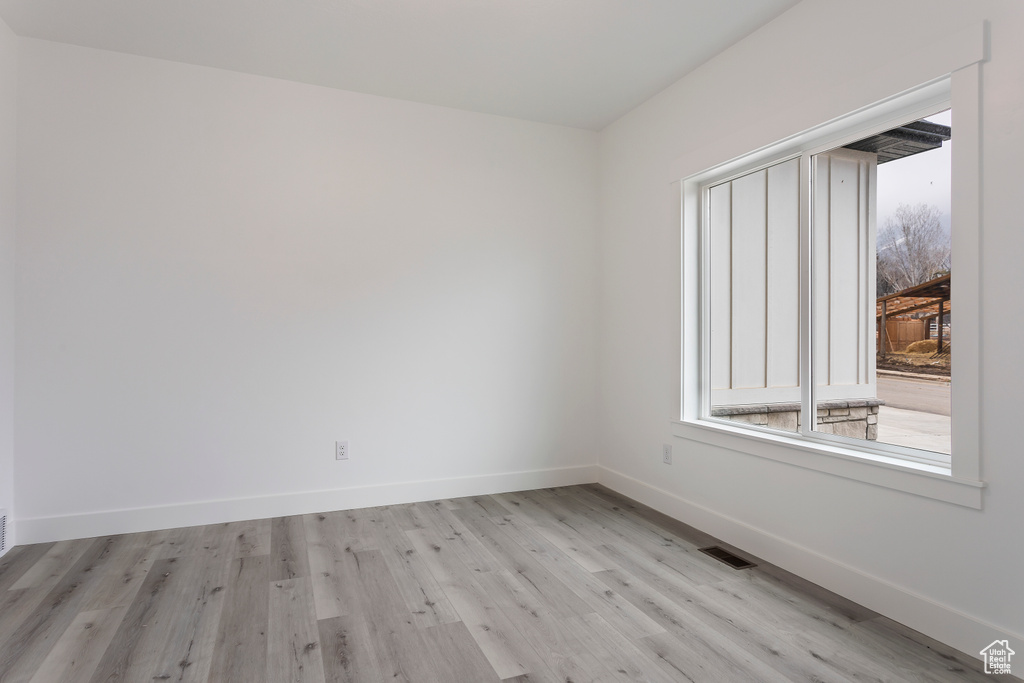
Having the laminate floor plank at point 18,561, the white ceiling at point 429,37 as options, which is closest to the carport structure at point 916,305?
the white ceiling at point 429,37

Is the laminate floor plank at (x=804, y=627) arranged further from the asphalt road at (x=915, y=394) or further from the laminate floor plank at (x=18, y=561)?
the laminate floor plank at (x=18, y=561)

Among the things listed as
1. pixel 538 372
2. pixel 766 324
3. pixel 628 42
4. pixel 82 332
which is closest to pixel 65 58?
pixel 82 332

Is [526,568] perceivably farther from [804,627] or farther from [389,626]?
[804,627]

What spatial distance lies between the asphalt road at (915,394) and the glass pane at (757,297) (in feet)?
1.57

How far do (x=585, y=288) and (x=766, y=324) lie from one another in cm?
155

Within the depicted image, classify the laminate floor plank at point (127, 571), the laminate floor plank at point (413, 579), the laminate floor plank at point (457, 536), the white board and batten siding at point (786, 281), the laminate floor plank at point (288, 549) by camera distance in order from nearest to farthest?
the laminate floor plank at point (413, 579) → the laminate floor plank at point (127, 571) → the white board and batten siding at point (786, 281) → the laminate floor plank at point (288, 549) → the laminate floor plank at point (457, 536)

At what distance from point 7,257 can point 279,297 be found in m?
1.31

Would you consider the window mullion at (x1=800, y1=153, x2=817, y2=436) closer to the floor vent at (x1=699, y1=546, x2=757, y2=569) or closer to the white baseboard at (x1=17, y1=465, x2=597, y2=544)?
the floor vent at (x1=699, y1=546, x2=757, y2=569)

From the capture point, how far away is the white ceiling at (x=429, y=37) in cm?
269

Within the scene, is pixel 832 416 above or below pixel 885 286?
below

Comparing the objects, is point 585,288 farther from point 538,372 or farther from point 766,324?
point 766,324

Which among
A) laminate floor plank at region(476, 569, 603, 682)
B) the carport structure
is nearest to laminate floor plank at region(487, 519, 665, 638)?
laminate floor plank at region(476, 569, 603, 682)

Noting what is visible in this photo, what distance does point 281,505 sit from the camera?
3.47 meters

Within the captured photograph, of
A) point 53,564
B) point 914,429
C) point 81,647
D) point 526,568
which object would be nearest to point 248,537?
point 53,564
